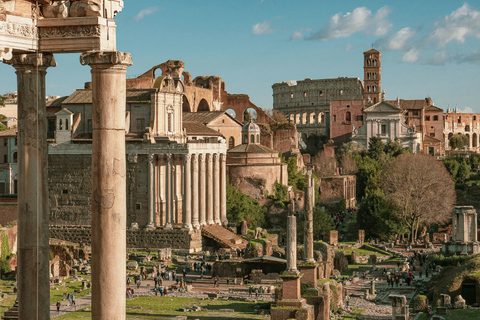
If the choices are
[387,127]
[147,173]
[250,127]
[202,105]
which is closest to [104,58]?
[147,173]

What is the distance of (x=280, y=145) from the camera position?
238ft

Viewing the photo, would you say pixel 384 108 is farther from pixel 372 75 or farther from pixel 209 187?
pixel 209 187

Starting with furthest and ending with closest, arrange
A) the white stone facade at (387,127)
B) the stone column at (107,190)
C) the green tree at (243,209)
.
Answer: the white stone facade at (387,127) < the green tree at (243,209) < the stone column at (107,190)

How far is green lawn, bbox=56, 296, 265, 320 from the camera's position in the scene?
92.7 ft

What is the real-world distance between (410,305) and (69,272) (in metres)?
14.6

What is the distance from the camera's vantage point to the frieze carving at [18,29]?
8593 mm

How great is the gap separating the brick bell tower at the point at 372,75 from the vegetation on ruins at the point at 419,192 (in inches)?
1739

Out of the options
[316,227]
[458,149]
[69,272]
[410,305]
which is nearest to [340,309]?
[410,305]

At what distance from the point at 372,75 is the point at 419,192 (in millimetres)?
50721

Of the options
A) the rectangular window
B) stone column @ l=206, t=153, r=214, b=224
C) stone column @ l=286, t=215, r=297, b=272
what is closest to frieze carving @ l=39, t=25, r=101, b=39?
stone column @ l=286, t=215, r=297, b=272

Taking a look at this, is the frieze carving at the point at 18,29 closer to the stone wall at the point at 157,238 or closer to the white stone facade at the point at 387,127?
the stone wall at the point at 157,238

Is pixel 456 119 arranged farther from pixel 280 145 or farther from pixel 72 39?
pixel 72 39

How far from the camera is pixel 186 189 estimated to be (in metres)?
46.2

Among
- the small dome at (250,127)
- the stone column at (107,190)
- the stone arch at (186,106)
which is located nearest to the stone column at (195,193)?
the small dome at (250,127)
